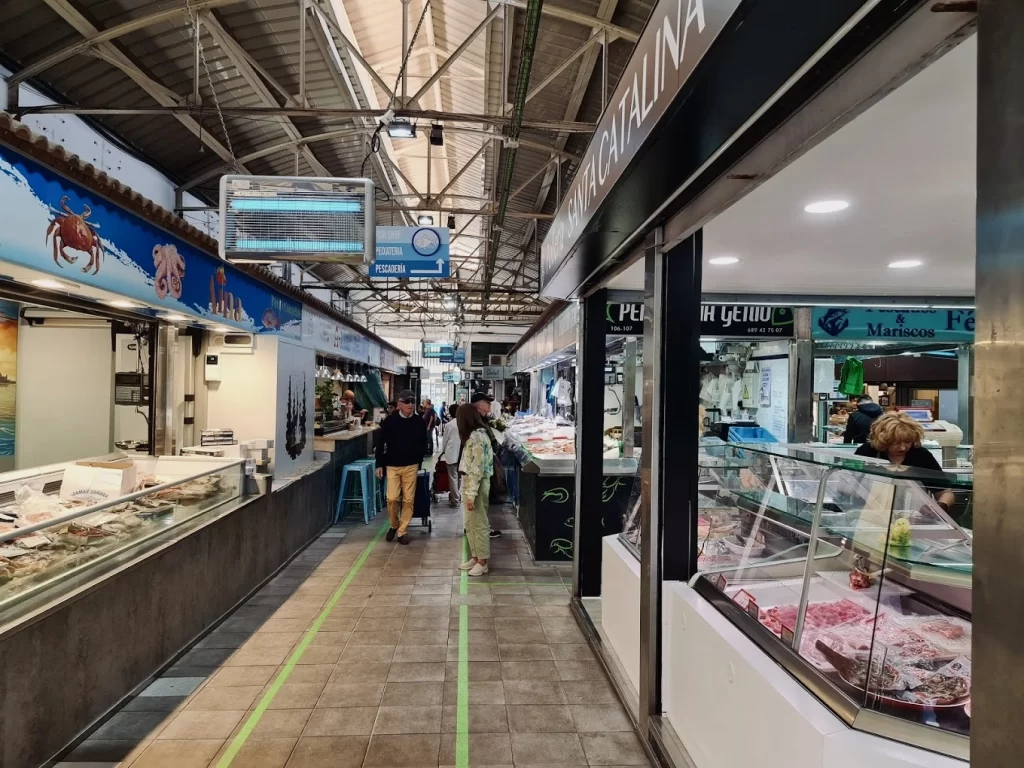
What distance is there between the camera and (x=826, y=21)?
51.2 inches

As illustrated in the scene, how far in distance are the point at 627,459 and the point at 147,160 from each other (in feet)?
23.6

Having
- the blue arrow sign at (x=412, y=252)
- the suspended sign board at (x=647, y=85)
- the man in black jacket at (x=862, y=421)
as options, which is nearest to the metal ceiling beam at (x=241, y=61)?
the blue arrow sign at (x=412, y=252)

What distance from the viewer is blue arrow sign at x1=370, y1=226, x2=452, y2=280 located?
812cm

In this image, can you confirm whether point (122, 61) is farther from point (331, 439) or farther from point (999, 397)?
point (999, 397)

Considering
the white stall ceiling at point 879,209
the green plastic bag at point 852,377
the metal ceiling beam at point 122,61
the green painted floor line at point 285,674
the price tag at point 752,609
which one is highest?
the metal ceiling beam at point 122,61

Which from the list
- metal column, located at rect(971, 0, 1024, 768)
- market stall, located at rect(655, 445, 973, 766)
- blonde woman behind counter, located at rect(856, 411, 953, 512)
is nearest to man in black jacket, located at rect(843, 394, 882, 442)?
blonde woman behind counter, located at rect(856, 411, 953, 512)

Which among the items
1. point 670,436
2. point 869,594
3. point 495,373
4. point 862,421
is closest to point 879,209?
point 670,436

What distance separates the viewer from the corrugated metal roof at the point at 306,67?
5.70 meters

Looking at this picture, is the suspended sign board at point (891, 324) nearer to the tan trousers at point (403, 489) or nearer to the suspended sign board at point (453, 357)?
the tan trousers at point (403, 489)

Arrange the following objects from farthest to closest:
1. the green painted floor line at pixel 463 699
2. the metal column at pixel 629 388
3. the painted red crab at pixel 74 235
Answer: the metal column at pixel 629 388 → the painted red crab at pixel 74 235 → the green painted floor line at pixel 463 699

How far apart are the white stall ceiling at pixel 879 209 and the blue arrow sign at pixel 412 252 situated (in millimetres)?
3613

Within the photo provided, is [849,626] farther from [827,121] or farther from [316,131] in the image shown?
[316,131]

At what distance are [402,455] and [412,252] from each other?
2.78 meters

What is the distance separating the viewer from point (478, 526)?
6.13 m
